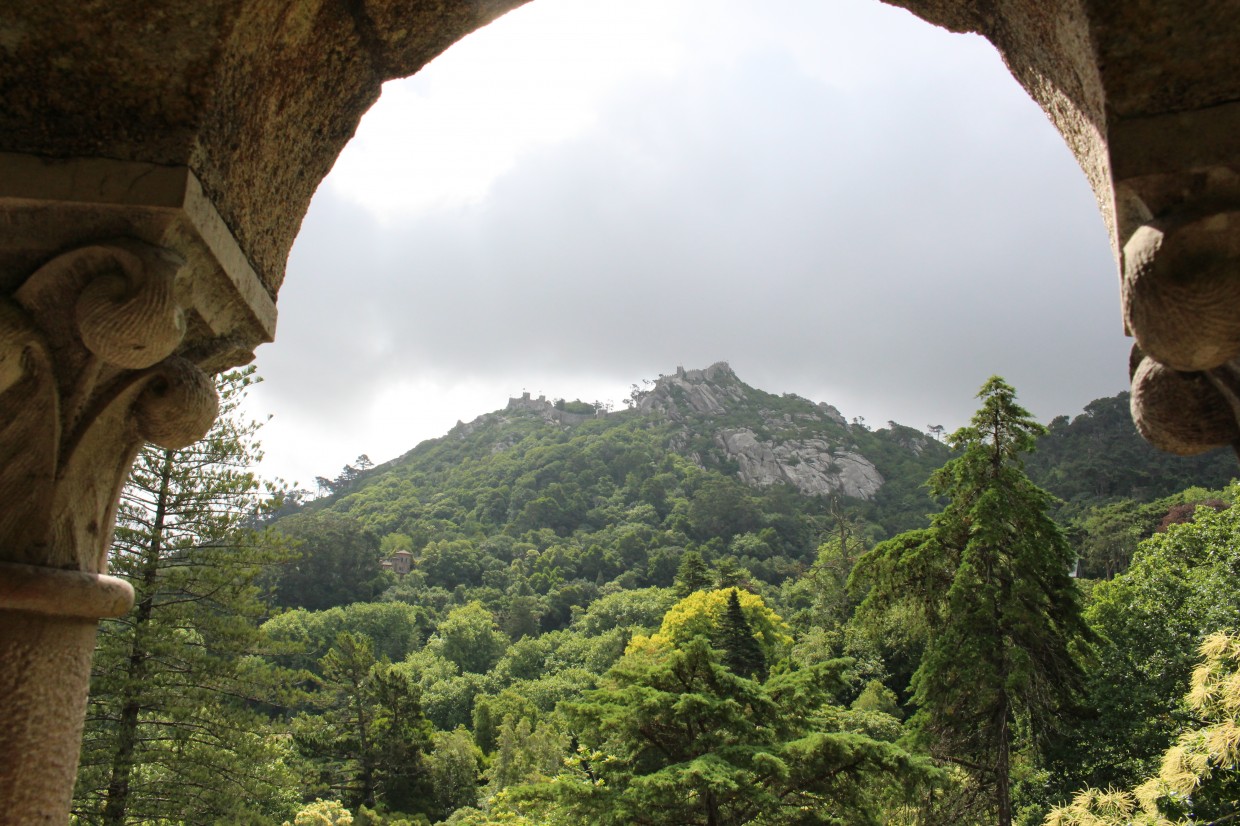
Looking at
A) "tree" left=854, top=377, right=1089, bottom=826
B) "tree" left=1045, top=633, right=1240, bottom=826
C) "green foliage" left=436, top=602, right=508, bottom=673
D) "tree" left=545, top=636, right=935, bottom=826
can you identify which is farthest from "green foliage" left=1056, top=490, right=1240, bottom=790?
"green foliage" left=436, top=602, right=508, bottom=673

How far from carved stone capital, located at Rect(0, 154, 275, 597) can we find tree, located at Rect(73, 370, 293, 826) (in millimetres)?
10400

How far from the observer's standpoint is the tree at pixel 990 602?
12.8m

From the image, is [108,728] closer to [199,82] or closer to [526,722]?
[199,82]

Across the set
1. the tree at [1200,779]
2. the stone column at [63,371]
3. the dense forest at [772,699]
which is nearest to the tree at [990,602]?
the dense forest at [772,699]

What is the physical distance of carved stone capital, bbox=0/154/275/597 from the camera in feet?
5.82

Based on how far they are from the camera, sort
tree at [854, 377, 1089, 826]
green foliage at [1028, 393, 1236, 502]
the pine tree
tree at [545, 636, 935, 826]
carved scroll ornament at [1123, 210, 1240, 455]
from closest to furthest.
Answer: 1. carved scroll ornament at [1123, 210, 1240, 455]
2. tree at [545, 636, 935, 826]
3. tree at [854, 377, 1089, 826]
4. the pine tree
5. green foliage at [1028, 393, 1236, 502]

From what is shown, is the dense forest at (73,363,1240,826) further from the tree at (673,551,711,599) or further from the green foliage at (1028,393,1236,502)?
the green foliage at (1028,393,1236,502)

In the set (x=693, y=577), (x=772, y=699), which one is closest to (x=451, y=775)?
(x=693, y=577)

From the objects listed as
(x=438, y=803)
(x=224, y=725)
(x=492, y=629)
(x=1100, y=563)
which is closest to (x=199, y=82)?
(x=224, y=725)

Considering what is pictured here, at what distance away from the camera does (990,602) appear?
517 inches

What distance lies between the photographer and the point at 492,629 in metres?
54.9

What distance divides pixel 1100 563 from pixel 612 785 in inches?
1427

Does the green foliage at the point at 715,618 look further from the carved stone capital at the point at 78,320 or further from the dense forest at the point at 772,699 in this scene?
the carved stone capital at the point at 78,320

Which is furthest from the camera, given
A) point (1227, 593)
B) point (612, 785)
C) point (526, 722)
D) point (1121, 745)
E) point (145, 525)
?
point (526, 722)
